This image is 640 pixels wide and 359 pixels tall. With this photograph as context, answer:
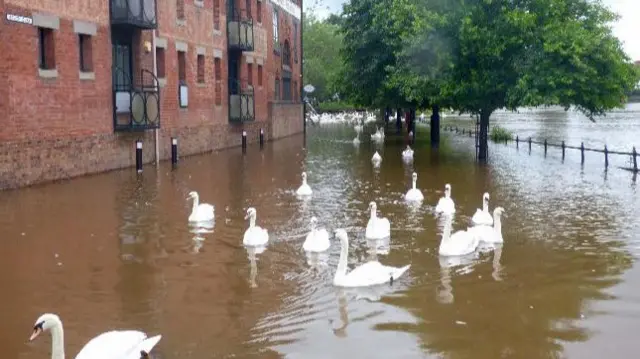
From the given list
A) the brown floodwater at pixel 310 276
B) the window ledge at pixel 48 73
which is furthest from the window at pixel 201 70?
the brown floodwater at pixel 310 276

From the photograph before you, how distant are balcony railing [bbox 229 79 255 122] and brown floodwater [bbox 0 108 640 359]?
15.5 meters

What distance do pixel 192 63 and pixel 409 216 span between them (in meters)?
17.4

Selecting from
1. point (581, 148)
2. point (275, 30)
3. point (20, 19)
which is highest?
point (275, 30)

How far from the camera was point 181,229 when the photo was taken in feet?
48.6

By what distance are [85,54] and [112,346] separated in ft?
58.5

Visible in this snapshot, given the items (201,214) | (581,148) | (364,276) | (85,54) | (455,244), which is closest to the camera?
(364,276)

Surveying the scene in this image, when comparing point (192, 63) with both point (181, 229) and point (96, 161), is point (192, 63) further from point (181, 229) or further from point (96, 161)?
point (181, 229)

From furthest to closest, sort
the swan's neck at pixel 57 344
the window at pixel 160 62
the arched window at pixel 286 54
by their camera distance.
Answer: the arched window at pixel 286 54
the window at pixel 160 62
the swan's neck at pixel 57 344

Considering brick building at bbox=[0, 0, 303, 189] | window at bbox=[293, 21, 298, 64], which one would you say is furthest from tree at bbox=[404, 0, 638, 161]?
window at bbox=[293, 21, 298, 64]

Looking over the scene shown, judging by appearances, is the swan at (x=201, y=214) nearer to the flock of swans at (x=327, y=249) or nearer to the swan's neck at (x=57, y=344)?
the flock of swans at (x=327, y=249)

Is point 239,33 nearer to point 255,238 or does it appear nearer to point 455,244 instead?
point 255,238

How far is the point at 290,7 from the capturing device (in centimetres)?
5150

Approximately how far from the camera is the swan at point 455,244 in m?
12.3

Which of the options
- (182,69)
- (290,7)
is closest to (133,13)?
(182,69)
